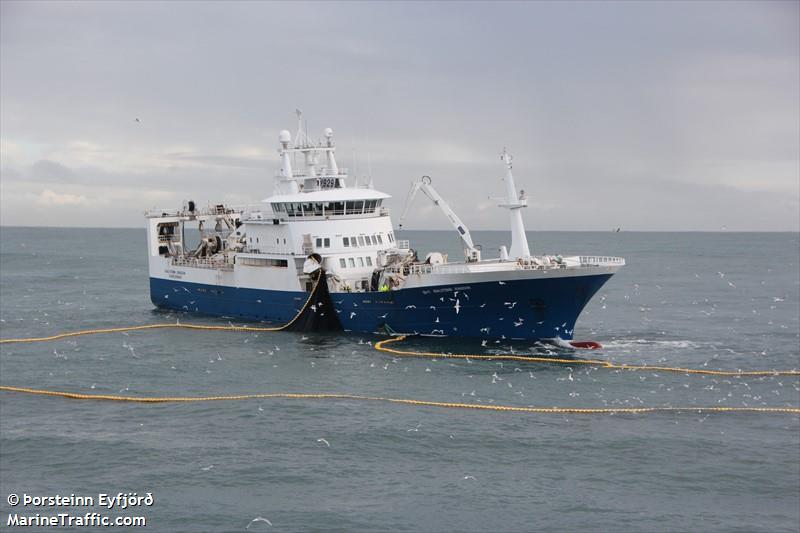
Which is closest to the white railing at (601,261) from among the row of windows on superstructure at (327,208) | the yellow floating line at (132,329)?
the row of windows on superstructure at (327,208)

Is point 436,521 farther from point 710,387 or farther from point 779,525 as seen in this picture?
point 710,387

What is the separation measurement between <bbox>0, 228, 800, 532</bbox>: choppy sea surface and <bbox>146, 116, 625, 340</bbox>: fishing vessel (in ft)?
5.06

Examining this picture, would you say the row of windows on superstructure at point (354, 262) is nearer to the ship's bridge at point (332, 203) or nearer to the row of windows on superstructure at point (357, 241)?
the row of windows on superstructure at point (357, 241)

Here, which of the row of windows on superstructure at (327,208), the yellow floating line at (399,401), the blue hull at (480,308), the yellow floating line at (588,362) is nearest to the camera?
the yellow floating line at (399,401)

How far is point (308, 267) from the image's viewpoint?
50.1 m

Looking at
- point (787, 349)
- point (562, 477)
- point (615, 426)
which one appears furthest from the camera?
point (787, 349)

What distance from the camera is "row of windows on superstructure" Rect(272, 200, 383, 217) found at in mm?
52438

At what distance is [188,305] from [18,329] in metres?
11.6

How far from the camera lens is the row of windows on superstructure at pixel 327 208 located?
52.4 m

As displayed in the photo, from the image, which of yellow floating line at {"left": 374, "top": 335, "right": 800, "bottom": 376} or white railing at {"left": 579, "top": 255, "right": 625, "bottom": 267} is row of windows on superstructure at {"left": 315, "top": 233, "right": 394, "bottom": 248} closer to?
yellow floating line at {"left": 374, "top": 335, "right": 800, "bottom": 376}

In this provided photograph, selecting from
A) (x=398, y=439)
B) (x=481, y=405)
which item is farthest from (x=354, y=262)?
(x=398, y=439)

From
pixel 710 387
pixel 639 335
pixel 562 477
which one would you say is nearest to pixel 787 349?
pixel 639 335

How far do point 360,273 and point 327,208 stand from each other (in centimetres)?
452

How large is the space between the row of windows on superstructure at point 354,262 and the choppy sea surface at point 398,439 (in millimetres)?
4468
